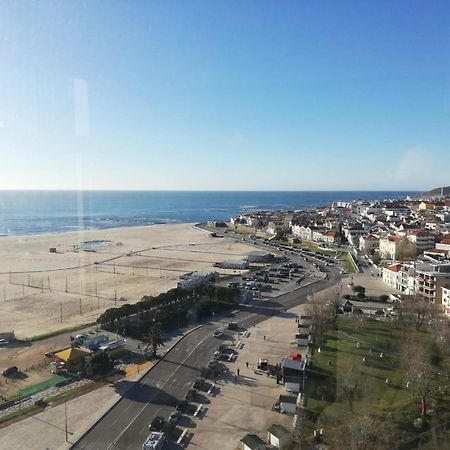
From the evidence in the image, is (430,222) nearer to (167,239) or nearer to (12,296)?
(167,239)

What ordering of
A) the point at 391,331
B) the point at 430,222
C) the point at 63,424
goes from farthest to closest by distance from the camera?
the point at 430,222 → the point at 391,331 → the point at 63,424

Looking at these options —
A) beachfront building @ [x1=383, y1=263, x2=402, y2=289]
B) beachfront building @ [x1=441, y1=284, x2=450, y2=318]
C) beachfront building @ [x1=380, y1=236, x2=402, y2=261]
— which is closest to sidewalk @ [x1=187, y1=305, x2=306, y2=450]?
beachfront building @ [x1=441, y1=284, x2=450, y2=318]

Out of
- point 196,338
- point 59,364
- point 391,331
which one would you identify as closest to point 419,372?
point 391,331

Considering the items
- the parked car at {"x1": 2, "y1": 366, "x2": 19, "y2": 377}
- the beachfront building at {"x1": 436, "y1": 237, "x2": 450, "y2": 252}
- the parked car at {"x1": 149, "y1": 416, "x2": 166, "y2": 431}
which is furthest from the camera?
the beachfront building at {"x1": 436, "y1": 237, "x2": 450, "y2": 252}

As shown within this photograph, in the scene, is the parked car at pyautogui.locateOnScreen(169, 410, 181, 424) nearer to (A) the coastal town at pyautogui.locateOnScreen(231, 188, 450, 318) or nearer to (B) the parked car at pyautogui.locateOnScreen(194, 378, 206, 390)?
(B) the parked car at pyautogui.locateOnScreen(194, 378, 206, 390)

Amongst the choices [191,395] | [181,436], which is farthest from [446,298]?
[181,436]

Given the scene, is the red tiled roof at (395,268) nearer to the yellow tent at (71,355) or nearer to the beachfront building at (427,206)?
the yellow tent at (71,355)
